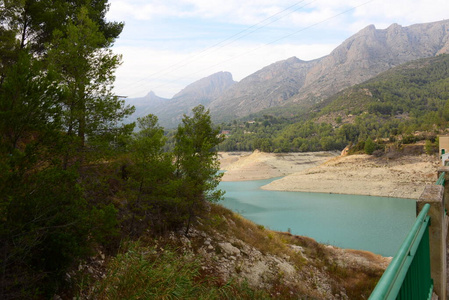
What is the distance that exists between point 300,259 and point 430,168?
37.3 metres

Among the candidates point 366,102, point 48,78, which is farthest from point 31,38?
point 366,102

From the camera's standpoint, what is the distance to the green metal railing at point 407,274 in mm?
1371

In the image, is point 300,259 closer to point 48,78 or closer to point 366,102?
point 48,78

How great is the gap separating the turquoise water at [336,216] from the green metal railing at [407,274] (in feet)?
60.3

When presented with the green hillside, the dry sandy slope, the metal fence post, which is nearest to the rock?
the metal fence post

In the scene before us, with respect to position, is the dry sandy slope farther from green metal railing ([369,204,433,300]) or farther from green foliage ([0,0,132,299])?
green metal railing ([369,204,433,300])

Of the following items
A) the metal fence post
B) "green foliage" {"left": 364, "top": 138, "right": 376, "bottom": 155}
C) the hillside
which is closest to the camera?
the metal fence post

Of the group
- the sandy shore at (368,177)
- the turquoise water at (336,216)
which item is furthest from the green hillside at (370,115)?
the turquoise water at (336,216)

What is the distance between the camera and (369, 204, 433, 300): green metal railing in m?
1.37

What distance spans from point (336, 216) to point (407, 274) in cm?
3145

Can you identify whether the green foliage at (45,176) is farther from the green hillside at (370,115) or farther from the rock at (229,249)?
the green hillside at (370,115)

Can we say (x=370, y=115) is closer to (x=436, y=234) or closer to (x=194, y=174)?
(x=194, y=174)

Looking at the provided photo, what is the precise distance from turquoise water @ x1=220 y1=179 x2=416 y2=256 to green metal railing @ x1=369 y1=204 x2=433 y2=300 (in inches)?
724

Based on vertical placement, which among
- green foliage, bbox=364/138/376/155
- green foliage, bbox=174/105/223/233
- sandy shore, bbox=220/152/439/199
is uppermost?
green foliage, bbox=174/105/223/233
